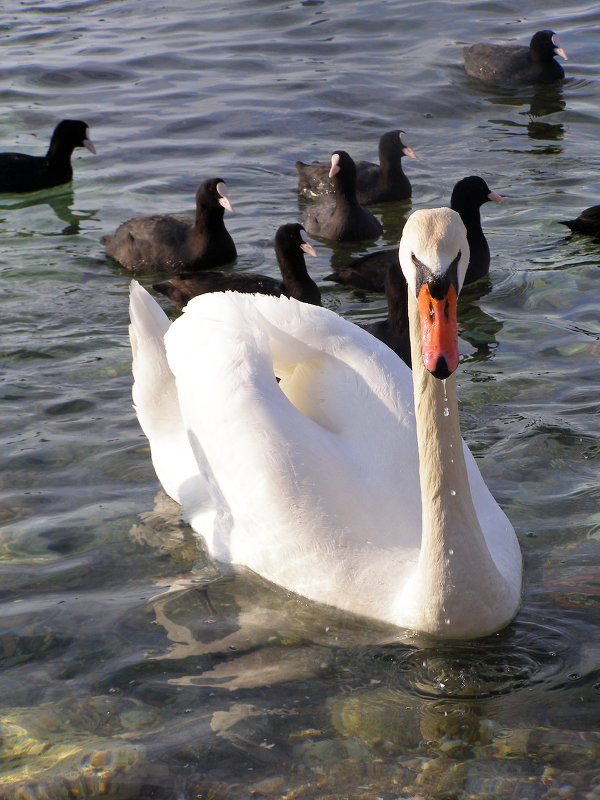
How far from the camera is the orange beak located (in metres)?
3.78

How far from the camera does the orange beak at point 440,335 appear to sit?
3775mm

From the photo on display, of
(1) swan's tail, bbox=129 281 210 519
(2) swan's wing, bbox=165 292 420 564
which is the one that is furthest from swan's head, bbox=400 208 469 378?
(1) swan's tail, bbox=129 281 210 519

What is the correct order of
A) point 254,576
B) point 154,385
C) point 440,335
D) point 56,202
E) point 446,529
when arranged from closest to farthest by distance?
point 440,335 → point 446,529 → point 254,576 → point 154,385 → point 56,202

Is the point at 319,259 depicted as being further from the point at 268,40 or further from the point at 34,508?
the point at 268,40

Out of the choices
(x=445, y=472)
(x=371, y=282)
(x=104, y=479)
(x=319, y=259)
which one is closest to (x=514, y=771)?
(x=445, y=472)

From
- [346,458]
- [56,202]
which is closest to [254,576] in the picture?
[346,458]

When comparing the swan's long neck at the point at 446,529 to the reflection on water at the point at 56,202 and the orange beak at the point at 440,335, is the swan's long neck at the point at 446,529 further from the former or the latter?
the reflection on water at the point at 56,202

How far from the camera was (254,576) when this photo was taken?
514cm

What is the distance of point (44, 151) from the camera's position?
1359 centimetres

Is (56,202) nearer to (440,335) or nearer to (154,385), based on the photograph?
(154,385)

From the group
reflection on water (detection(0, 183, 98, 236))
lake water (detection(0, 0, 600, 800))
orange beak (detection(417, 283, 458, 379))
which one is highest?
orange beak (detection(417, 283, 458, 379))

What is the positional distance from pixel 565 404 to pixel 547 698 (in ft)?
9.27

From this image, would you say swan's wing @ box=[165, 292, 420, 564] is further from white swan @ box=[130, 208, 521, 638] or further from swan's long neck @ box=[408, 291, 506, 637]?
swan's long neck @ box=[408, 291, 506, 637]

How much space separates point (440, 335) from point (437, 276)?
21cm
